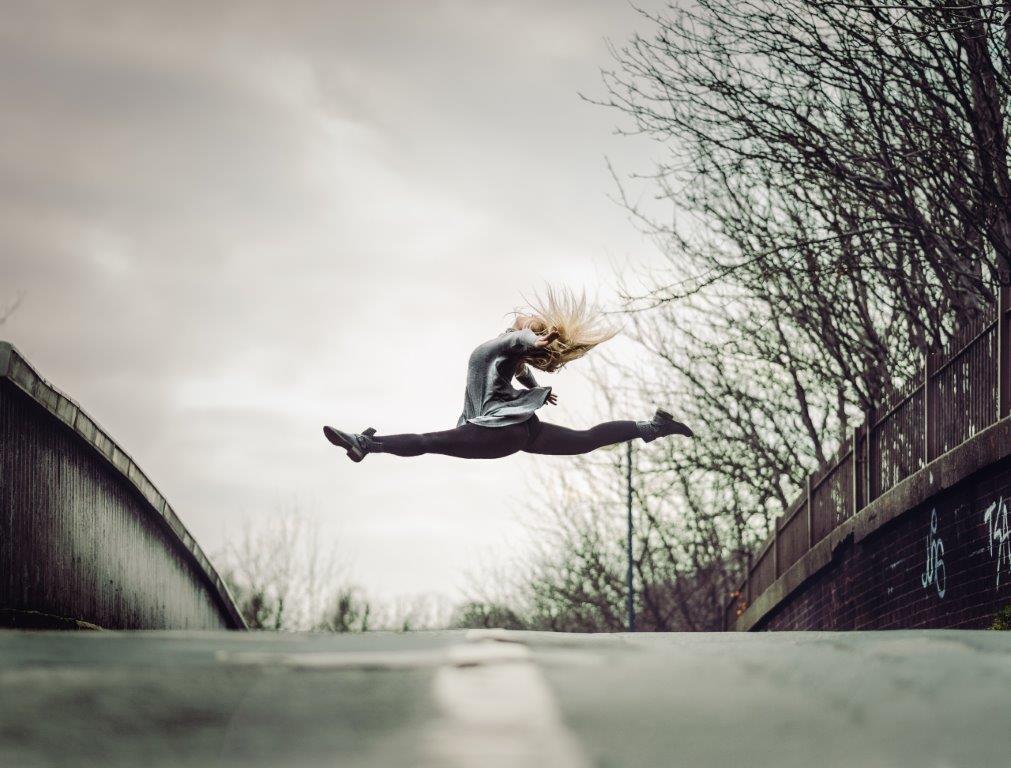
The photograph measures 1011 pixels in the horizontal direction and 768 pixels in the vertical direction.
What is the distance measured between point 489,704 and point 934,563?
395 inches

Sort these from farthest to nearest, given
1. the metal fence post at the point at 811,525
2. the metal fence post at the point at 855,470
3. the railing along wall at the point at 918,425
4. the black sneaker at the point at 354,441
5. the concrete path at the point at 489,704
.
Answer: the metal fence post at the point at 811,525 < the metal fence post at the point at 855,470 < the railing along wall at the point at 918,425 < the black sneaker at the point at 354,441 < the concrete path at the point at 489,704

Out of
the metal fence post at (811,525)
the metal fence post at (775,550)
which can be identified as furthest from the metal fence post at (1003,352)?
the metal fence post at (775,550)

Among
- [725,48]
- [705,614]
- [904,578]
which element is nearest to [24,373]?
[904,578]

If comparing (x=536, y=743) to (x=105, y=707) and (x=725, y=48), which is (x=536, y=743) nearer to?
(x=105, y=707)

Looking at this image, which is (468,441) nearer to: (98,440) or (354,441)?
(354,441)

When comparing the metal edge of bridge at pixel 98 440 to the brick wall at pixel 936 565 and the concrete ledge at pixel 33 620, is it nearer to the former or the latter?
the concrete ledge at pixel 33 620

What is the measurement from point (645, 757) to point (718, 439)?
2588 centimetres

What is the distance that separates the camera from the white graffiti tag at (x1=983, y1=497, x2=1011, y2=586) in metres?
10.6

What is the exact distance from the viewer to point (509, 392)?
30.7ft

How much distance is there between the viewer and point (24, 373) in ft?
31.9

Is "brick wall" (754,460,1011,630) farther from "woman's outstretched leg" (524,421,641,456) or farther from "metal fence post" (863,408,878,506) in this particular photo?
"woman's outstretched leg" (524,421,641,456)

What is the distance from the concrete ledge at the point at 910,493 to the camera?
10.8 m

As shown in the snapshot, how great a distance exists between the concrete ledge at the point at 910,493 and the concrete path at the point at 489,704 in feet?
22.6

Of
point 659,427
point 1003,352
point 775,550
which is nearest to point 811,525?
point 775,550
